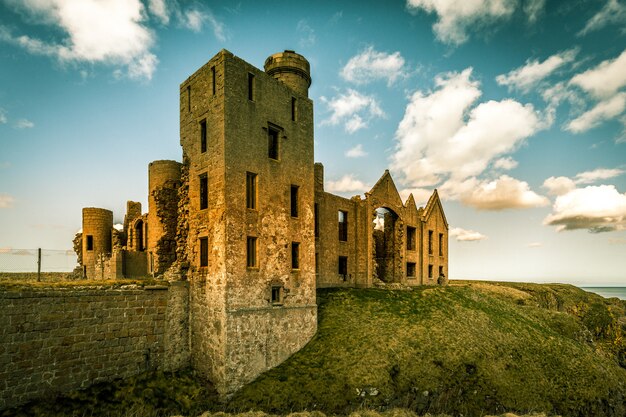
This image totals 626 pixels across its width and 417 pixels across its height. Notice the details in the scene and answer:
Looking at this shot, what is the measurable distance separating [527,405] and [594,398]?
16.5 feet

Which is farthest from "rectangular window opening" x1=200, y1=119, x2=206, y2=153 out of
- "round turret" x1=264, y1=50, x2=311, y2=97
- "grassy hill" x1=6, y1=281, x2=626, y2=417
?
"grassy hill" x1=6, y1=281, x2=626, y2=417

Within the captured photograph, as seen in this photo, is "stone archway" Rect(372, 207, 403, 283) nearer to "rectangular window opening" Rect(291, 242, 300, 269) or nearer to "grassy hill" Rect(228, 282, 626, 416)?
"grassy hill" Rect(228, 282, 626, 416)

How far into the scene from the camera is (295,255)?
18719mm

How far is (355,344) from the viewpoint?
1848cm

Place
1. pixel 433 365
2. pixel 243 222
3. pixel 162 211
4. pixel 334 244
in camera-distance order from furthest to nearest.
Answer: pixel 334 244 → pixel 162 211 → pixel 433 365 → pixel 243 222

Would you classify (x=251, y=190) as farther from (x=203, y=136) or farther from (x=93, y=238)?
(x=93, y=238)

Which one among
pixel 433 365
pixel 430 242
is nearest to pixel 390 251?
pixel 430 242

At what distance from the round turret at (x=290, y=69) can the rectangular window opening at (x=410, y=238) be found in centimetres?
1973

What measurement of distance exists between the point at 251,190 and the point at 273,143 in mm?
3115

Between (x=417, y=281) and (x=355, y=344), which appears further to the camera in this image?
(x=417, y=281)

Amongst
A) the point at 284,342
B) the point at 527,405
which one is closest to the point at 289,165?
the point at 284,342

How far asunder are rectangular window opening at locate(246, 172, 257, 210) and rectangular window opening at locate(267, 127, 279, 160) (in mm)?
1903

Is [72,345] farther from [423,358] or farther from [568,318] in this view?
[568,318]

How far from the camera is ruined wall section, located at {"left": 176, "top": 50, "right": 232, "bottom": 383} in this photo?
15.1 metres
